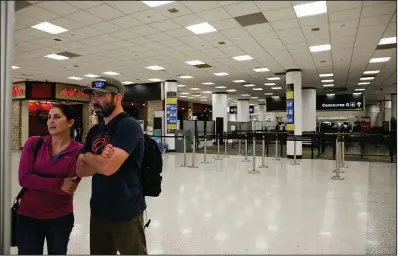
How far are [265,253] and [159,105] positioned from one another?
1330 centimetres

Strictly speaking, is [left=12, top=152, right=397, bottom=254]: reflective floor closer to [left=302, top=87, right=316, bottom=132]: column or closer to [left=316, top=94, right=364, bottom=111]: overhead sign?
[left=302, top=87, right=316, bottom=132]: column

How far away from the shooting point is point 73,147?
174 cm

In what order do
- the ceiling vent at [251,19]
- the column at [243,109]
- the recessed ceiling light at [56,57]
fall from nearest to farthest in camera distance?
1. the ceiling vent at [251,19]
2. the recessed ceiling light at [56,57]
3. the column at [243,109]

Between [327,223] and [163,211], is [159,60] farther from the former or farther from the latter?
[327,223]

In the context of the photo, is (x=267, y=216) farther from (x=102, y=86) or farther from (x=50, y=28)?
(x=50, y=28)

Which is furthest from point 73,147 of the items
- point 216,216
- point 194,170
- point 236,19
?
point 194,170

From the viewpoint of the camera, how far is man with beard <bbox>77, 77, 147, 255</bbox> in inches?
59.3

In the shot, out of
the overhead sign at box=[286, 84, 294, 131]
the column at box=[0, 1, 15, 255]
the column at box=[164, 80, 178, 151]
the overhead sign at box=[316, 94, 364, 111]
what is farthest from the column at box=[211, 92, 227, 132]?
the column at box=[0, 1, 15, 255]

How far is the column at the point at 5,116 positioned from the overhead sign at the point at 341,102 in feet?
62.4

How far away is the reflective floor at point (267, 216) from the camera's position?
280 centimetres

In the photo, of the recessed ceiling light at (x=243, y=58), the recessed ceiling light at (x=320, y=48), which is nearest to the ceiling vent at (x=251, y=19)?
the recessed ceiling light at (x=320, y=48)

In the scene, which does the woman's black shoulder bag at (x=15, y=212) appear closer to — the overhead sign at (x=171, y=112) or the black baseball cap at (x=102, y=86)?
the black baseball cap at (x=102, y=86)

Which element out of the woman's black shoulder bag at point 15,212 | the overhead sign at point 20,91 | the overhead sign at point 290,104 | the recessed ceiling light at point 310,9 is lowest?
the woman's black shoulder bag at point 15,212

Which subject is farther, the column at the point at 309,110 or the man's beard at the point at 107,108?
the column at the point at 309,110
